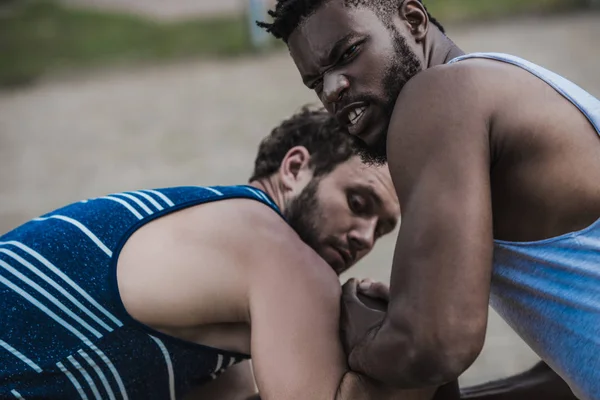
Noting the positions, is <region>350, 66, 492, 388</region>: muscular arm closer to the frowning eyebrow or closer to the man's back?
the man's back

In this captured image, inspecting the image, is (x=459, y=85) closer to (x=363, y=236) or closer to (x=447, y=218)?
(x=447, y=218)

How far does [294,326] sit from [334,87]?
1.73 feet

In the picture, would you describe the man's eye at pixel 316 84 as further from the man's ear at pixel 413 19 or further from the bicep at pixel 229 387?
the bicep at pixel 229 387

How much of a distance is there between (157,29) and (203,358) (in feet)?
22.0

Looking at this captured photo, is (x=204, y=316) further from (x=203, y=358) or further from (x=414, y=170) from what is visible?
(x=414, y=170)

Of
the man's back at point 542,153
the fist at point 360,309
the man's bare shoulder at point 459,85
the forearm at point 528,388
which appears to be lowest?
the forearm at point 528,388

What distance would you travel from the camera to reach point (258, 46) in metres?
7.34

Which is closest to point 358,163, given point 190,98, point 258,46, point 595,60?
point 190,98

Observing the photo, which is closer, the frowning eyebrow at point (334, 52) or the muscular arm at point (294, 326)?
the frowning eyebrow at point (334, 52)

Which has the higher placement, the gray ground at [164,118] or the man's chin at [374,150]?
the man's chin at [374,150]

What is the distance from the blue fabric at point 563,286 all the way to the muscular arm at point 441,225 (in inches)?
6.0

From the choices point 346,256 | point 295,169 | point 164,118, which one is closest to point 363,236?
point 346,256

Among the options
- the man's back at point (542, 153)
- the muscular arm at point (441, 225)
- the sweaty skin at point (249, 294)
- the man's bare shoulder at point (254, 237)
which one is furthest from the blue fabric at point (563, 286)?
the man's bare shoulder at point (254, 237)

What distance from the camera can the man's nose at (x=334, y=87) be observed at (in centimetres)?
182
